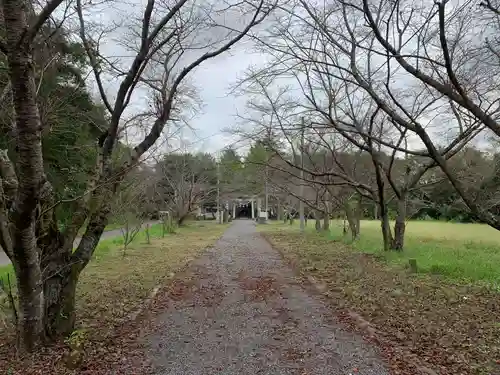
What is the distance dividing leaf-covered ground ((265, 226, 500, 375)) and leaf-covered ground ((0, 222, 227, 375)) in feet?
9.46

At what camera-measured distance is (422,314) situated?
6.00 m

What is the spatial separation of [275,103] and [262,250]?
554 cm

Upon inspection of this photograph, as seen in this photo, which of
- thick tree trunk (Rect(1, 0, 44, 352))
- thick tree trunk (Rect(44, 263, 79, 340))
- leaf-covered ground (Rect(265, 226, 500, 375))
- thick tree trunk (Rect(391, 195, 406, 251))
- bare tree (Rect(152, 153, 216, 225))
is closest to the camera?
thick tree trunk (Rect(1, 0, 44, 352))

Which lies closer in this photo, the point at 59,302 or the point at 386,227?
the point at 59,302

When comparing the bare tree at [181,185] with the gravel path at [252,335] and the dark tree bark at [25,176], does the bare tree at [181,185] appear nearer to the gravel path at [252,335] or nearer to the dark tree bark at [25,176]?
the gravel path at [252,335]

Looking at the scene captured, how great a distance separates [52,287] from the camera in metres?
4.76

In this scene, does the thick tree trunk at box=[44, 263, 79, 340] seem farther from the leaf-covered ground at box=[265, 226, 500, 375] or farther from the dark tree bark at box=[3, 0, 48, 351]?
the leaf-covered ground at box=[265, 226, 500, 375]

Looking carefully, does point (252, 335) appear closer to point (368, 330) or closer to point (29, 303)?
point (368, 330)

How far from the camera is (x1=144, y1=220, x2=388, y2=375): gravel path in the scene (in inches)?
167

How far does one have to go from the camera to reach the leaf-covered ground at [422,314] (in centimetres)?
436

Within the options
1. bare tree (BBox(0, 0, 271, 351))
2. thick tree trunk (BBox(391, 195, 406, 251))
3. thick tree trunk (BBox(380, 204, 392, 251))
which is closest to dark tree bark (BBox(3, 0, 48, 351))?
bare tree (BBox(0, 0, 271, 351))

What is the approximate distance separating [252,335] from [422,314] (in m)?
2.45

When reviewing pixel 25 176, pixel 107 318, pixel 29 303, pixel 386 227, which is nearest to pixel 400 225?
pixel 386 227

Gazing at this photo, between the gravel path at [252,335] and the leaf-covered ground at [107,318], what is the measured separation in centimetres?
37
